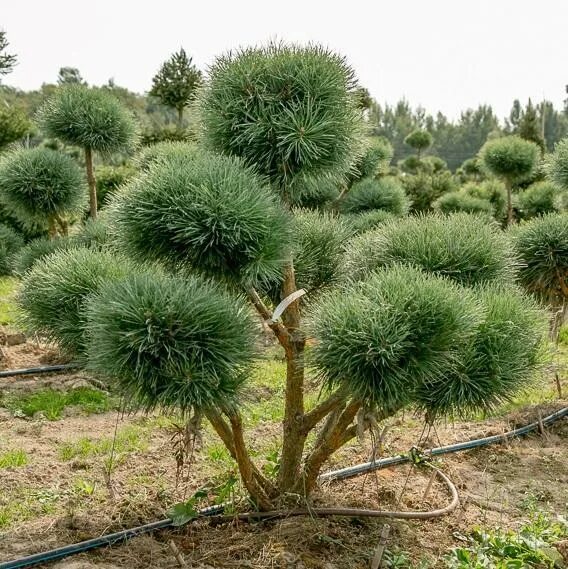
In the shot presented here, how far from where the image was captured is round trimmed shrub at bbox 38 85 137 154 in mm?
5758

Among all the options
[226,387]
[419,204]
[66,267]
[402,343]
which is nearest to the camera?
[402,343]

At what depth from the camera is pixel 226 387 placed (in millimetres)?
2322

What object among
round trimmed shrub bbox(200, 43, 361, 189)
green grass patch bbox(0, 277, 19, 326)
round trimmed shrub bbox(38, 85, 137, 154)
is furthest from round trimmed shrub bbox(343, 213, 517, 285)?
green grass patch bbox(0, 277, 19, 326)

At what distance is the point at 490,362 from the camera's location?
2469 mm

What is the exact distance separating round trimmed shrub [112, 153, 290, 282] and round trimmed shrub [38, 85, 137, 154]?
372cm

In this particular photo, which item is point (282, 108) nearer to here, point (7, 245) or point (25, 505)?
point (25, 505)

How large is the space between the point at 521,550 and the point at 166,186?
7.13 feet

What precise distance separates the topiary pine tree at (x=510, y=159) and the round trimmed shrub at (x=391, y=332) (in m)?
7.56

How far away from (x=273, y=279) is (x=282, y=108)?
0.63 meters

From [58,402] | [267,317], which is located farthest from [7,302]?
[267,317]

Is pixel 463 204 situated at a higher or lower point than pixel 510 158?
lower

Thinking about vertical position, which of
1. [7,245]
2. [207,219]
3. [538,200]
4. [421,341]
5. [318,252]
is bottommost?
[7,245]

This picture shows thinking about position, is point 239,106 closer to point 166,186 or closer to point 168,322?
point 166,186

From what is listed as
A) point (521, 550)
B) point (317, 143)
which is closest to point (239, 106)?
point (317, 143)
